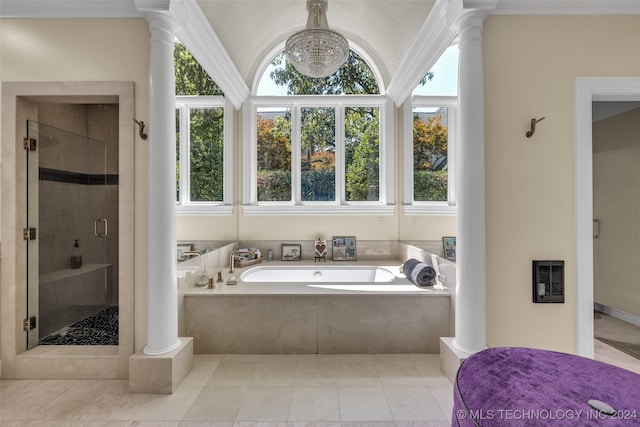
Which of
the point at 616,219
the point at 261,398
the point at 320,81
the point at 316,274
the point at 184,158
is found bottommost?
the point at 261,398

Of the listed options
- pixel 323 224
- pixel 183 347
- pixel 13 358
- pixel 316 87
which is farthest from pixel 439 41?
pixel 13 358

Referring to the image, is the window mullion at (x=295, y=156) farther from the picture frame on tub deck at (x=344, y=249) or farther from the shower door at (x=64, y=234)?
the shower door at (x=64, y=234)

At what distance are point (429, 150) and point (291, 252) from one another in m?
→ 2.18

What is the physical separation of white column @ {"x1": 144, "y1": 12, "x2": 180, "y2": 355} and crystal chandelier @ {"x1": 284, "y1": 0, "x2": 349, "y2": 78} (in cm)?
93

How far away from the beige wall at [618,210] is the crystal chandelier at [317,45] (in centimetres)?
291

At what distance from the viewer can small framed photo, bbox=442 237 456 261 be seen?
3.44 meters

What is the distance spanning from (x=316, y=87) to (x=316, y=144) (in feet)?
2.45

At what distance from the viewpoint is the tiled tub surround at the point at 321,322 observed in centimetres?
234

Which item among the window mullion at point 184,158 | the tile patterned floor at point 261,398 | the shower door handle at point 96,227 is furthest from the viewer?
the window mullion at point 184,158

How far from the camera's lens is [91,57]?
6.52ft

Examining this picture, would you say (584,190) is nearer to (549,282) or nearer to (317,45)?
(549,282)

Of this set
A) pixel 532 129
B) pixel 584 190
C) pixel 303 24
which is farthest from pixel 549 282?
pixel 303 24

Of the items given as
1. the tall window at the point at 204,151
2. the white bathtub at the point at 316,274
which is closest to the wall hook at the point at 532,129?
the white bathtub at the point at 316,274

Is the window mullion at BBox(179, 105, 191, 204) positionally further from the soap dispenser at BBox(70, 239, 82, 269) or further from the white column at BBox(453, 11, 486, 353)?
the white column at BBox(453, 11, 486, 353)
